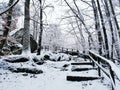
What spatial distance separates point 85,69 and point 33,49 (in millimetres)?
21870

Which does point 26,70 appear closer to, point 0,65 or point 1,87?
point 0,65

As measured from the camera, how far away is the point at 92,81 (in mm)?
7387

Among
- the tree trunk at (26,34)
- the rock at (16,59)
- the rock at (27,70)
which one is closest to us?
the rock at (27,70)

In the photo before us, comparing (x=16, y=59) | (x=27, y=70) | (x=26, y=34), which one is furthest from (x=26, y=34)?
(x=27, y=70)

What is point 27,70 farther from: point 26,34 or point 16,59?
point 26,34

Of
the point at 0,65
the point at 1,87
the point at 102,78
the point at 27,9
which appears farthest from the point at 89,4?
the point at 1,87

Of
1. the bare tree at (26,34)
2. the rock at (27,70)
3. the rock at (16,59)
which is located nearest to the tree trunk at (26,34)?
the bare tree at (26,34)

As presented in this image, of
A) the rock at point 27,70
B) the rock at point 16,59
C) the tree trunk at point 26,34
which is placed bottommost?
the rock at point 27,70

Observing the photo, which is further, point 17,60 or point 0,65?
point 17,60

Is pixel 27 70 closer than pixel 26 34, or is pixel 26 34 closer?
pixel 27 70

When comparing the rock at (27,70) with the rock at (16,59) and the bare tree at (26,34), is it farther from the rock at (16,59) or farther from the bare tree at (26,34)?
the bare tree at (26,34)

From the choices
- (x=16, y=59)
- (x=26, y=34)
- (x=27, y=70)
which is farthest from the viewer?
(x=26, y=34)

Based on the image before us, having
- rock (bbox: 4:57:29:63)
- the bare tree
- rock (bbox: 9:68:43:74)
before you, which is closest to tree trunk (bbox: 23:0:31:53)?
the bare tree

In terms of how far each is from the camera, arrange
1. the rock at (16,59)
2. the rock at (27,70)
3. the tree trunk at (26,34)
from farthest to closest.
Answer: the tree trunk at (26,34) < the rock at (16,59) < the rock at (27,70)
